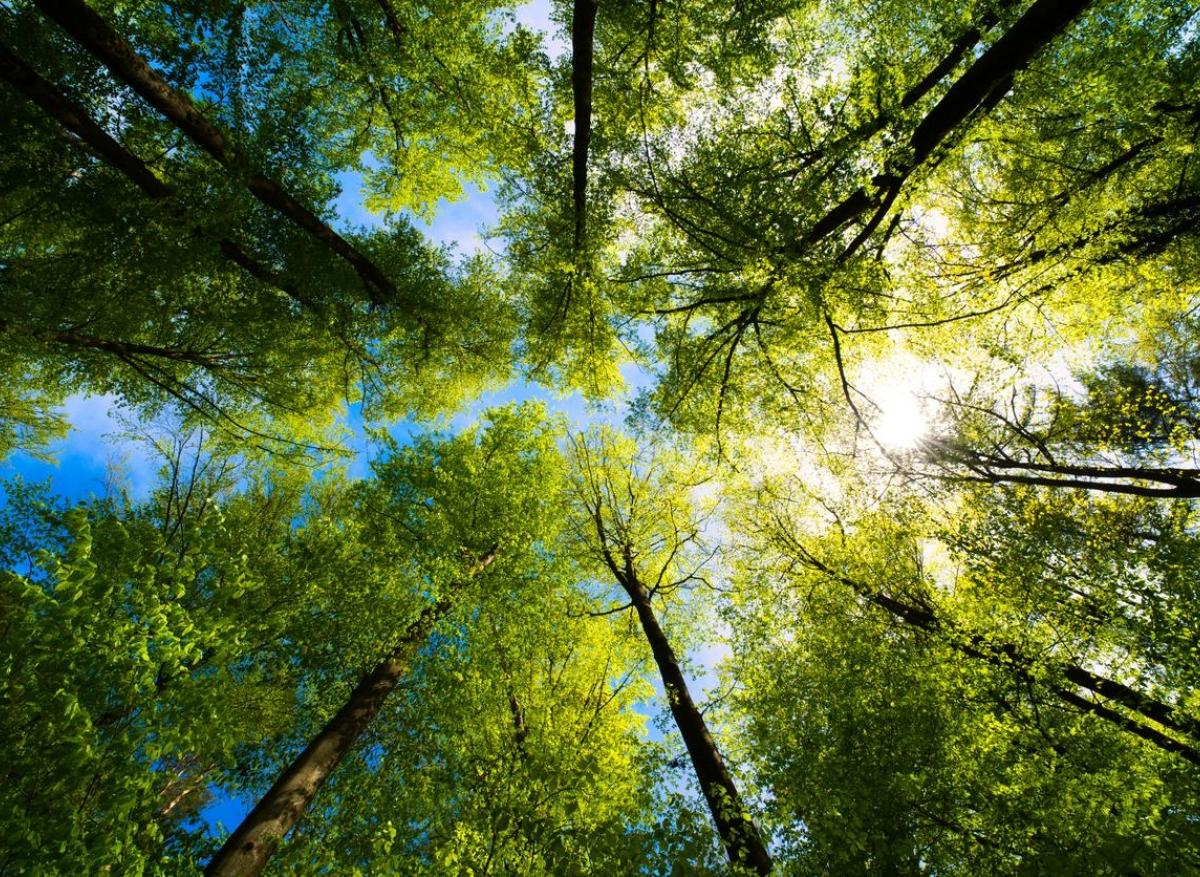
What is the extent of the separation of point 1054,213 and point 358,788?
15166mm

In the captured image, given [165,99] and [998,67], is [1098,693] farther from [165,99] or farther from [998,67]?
[165,99]

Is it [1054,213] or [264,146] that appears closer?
[1054,213]

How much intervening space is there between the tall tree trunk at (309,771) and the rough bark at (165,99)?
23.3ft

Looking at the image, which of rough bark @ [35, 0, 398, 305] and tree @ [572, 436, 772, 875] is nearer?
rough bark @ [35, 0, 398, 305]

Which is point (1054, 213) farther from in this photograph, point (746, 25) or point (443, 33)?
point (443, 33)

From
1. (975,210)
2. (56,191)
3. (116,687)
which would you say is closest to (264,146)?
(56,191)

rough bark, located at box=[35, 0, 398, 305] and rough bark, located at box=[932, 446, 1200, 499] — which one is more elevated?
rough bark, located at box=[35, 0, 398, 305]

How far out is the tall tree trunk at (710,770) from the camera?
18.1ft

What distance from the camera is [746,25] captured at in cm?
665

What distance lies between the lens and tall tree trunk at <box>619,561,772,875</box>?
5.52 metres

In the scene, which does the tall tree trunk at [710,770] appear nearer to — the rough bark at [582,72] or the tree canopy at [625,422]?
the tree canopy at [625,422]

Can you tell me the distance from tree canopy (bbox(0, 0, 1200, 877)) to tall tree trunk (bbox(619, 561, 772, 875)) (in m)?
0.07

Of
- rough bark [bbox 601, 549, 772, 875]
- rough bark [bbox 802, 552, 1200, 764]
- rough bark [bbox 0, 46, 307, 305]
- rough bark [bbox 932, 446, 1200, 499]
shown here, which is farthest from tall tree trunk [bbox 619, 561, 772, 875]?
rough bark [bbox 0, 46, 307, 305]

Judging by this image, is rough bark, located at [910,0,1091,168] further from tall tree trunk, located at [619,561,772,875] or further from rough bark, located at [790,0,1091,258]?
tall tree trunk, located at [619,561,772,875]
